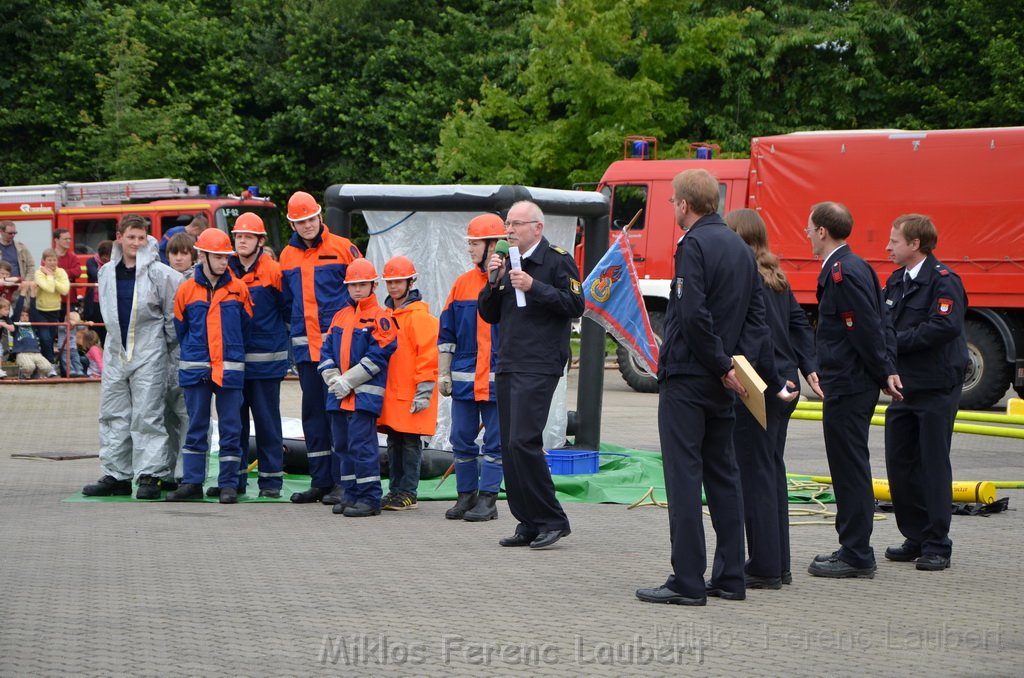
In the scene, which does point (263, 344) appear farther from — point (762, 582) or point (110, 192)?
point (110, 192)

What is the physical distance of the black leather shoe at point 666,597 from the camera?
21.1ft

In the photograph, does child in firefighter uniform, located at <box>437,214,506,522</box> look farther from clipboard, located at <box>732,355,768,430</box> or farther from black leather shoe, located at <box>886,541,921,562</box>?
clipboard, located at <box>732,355,768,430</box>

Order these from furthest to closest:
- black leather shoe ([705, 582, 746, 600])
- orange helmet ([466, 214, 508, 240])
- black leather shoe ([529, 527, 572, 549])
Result: orange helmet ([466, 214, 508, 240]) < black leather shoe ([529, 527, 572, 549]) < black leather shoe ([705, 582, 746, 600])

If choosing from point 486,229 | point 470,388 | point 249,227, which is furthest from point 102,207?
point 486,229

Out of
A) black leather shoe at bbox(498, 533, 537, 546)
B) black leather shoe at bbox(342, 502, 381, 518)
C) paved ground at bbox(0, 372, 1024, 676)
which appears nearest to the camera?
paved ground at bbox(0, 372, 1024, 676)

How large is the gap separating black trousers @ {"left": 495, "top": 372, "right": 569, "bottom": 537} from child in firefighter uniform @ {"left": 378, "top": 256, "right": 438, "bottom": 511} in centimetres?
159

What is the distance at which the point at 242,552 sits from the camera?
Answer: 7879 mm

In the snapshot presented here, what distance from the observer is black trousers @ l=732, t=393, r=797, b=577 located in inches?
271

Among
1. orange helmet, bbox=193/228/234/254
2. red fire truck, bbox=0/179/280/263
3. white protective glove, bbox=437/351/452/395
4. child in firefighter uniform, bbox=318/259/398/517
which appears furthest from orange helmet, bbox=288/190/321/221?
red fire truck, bbox=0/179/280/263

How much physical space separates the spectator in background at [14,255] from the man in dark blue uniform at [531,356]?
14.5 meters

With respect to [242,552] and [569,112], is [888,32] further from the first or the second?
[242,552]

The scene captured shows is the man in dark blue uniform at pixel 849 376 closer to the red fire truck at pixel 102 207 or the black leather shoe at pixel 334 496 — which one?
the black leather shoe at pixel 334 496

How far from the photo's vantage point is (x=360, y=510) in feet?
30.7

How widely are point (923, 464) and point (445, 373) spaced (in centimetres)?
323
